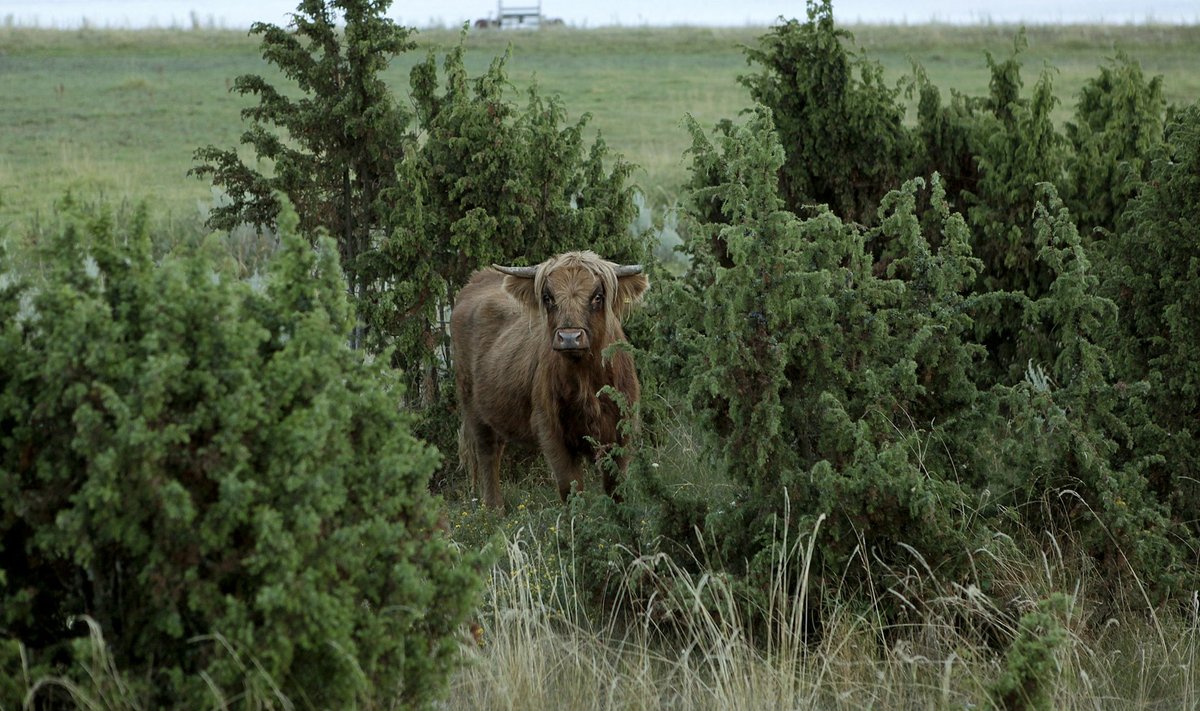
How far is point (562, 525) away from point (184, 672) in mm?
3277

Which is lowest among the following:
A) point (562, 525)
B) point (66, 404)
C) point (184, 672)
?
point (562, 525)

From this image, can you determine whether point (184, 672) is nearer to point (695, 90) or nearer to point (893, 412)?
point (893, 412)

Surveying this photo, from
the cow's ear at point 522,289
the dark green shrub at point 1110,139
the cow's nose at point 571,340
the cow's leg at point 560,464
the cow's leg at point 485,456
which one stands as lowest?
the cow's leg at point 485,456

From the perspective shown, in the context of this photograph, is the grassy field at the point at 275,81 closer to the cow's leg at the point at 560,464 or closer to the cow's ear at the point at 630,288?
the cow's ear at the point at 630,288

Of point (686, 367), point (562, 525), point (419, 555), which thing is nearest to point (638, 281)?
point (562, 525)

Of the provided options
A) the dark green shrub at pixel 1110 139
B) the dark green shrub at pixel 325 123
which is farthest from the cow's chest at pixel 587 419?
the dark green shrub at pixel 1110 139

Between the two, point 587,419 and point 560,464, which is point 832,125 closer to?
point 587,419

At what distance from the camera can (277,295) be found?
3.53 metres

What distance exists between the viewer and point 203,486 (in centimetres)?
325

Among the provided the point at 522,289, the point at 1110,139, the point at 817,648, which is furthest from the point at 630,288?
the point at 1110,139

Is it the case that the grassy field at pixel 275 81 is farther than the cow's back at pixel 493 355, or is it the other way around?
the grassy field at pixel 275 81

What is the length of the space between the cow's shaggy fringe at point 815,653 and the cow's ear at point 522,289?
92.4 inches

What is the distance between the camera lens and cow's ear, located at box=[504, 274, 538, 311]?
7.40 metres

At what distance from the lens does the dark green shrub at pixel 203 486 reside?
3.10 meters
